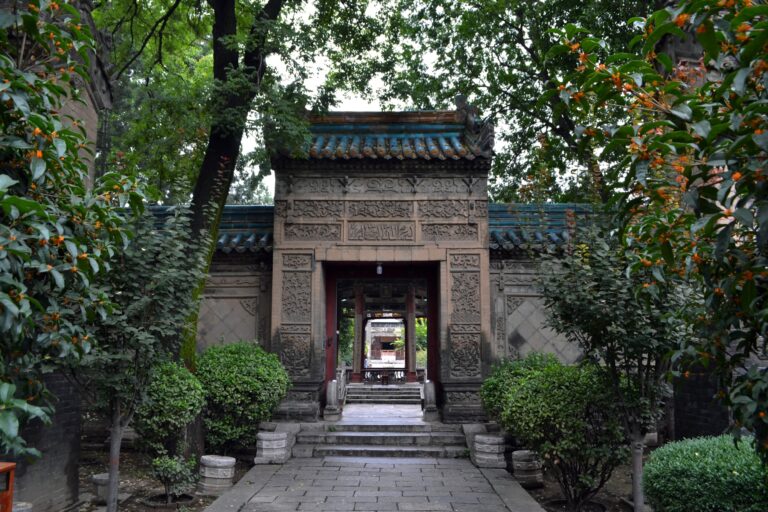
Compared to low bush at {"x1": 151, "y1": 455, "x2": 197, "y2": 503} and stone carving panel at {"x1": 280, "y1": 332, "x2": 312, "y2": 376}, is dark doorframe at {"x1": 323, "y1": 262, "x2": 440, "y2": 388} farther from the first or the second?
low bush at {"x1": 151, "y1": 455, "x2": 197, "y2": 503}

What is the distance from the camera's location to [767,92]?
2037 millimetres

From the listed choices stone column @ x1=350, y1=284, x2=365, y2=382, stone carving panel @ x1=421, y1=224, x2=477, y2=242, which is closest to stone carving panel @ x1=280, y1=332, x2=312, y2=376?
stone carving panel @ x1=421, y1=224, x2=477, y2=242

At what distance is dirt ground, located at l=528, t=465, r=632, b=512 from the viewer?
7.09 metres

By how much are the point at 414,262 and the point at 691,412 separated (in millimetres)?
5017

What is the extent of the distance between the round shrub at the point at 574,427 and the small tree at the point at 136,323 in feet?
12.7

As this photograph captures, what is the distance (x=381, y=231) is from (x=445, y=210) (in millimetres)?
1198

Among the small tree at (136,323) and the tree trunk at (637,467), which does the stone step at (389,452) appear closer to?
the tree trunk at (637,467)

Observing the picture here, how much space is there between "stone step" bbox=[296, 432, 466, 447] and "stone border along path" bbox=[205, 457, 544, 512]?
1.78 feet

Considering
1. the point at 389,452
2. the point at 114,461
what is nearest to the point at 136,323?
the point at 114,461

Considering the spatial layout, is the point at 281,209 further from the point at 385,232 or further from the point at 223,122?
the point at 223,122

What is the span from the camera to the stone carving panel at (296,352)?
10.2 meters

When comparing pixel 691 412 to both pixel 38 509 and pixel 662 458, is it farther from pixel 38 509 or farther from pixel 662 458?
pixel 38 509

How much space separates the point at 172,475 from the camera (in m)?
6.64

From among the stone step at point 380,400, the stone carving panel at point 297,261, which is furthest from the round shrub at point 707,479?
the stone step at point 380,400
